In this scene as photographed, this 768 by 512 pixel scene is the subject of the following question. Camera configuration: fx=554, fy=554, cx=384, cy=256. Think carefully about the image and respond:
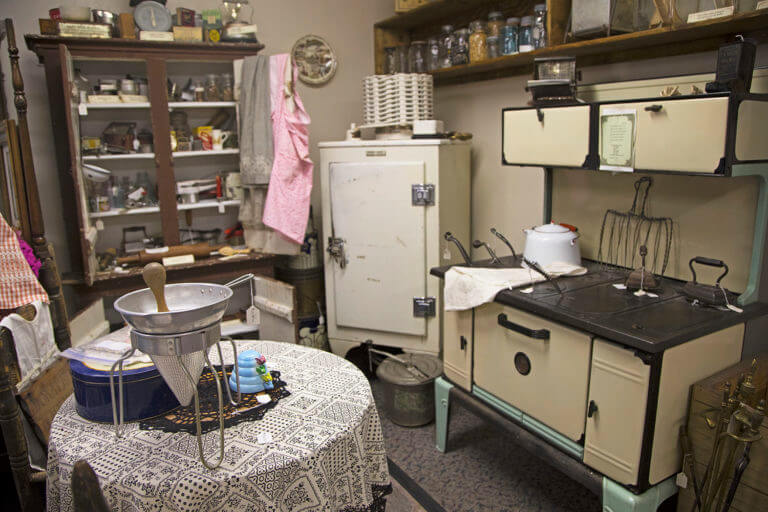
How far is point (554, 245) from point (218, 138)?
80.4 inches

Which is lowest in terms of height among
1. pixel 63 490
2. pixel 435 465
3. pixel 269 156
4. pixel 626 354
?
pixel 435 465

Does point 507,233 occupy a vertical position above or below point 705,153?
below

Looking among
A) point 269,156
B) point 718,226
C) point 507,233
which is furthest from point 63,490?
point 507,233

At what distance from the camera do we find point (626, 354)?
170cm

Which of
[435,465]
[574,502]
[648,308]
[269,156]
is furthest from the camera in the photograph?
[269,156]

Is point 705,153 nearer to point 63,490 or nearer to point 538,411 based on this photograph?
point 538,411

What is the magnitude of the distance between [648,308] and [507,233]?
1.34m

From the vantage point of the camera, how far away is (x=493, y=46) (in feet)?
9.57

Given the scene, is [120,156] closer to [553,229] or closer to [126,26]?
[126,26]

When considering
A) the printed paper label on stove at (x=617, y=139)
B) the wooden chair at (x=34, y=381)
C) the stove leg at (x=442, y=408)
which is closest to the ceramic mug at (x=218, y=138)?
the wooden chair at (x=34, y=381)

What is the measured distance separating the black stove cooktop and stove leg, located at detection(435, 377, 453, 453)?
628mm

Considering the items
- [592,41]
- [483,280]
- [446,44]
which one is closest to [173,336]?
[483,280]

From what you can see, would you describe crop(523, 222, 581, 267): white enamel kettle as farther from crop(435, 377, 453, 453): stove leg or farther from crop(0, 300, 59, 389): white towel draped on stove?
crop(0, 300, 59, 389): white towel draped on stove

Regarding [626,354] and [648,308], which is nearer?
[626,354]
